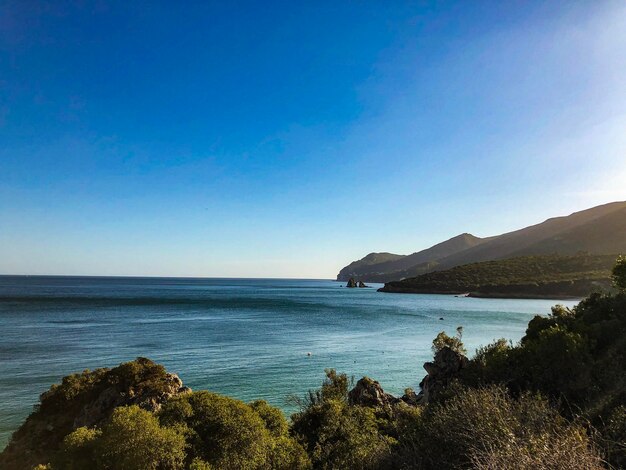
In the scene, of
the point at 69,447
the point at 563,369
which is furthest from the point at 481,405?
the point at 69,447

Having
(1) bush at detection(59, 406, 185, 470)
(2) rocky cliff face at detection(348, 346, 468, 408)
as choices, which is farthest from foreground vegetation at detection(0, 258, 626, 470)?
(2) rocky cliff face at detection(348, 346, 468, 408)

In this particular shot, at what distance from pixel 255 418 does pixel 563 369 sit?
16.0m

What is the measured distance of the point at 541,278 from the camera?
546ft

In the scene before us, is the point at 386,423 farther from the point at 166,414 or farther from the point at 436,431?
the point at 166,414

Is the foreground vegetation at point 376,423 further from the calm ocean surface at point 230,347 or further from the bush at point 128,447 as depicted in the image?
the calm ocean surface at point 230,347

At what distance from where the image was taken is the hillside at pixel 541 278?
474 ft

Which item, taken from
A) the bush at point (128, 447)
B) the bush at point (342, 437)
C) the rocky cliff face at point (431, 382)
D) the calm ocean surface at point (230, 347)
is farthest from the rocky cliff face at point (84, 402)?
the rocky cliff face at point (431, 382)

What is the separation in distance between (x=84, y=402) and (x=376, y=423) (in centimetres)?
1678

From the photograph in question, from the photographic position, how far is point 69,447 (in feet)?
41.1

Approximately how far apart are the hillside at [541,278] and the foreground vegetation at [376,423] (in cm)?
13681

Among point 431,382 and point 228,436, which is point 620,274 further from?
point 228,436

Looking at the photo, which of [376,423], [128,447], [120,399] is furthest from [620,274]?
[120,399]

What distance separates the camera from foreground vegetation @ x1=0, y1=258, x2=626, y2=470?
439 inches

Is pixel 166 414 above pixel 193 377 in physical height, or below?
above
